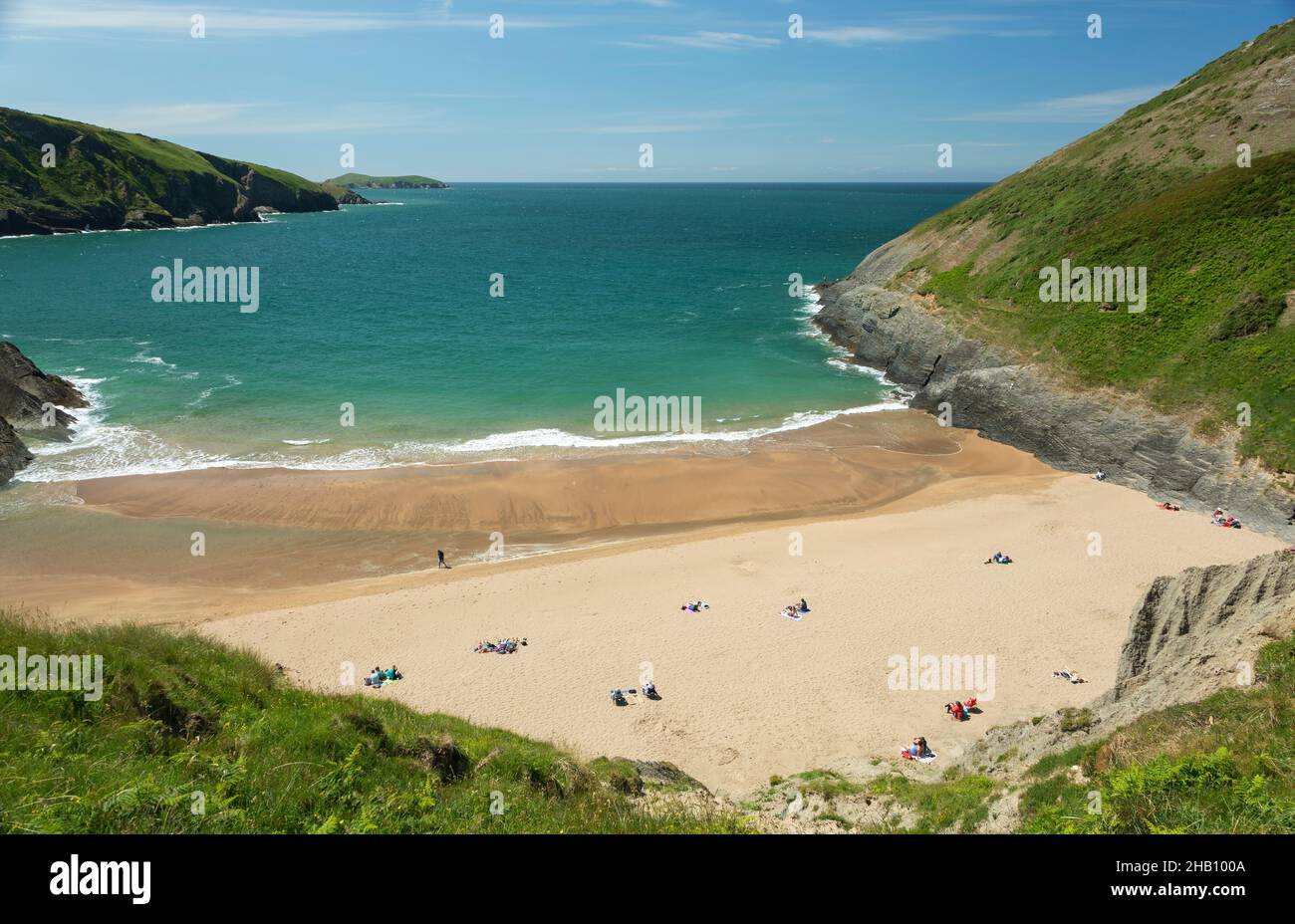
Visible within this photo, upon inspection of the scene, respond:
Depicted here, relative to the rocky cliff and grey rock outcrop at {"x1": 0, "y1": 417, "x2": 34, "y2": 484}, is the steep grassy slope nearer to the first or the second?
grey rock outcrop at {"x1": 0, "y1": 417, "x2": 34, "y2": 484}

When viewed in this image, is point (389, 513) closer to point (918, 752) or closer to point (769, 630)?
point (769, 630)

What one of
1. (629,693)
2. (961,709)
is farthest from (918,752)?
(629,693)
